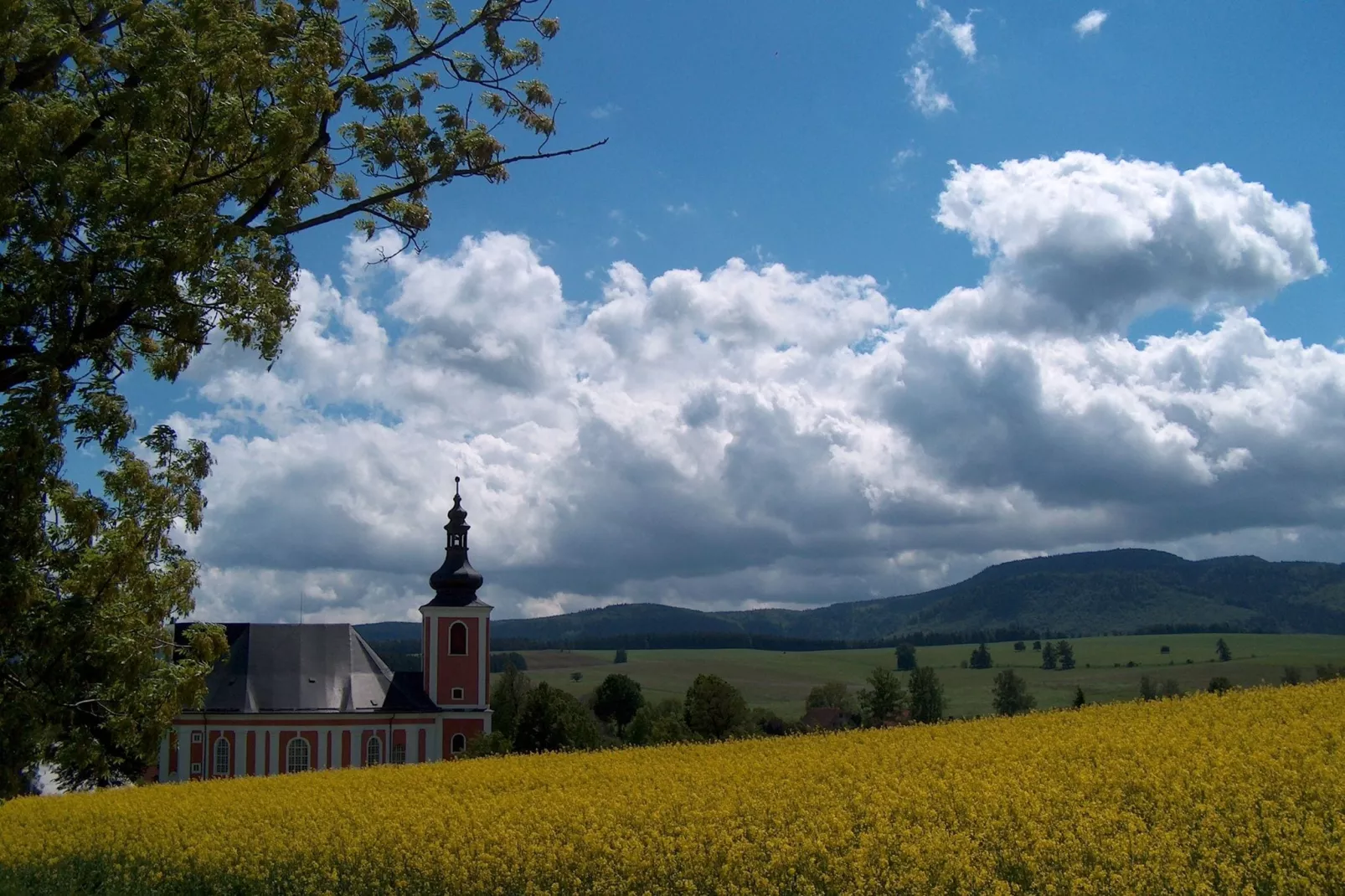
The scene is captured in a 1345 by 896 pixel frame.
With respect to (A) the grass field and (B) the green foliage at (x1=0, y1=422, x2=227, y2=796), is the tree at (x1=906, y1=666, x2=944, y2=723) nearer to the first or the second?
(A) the grass field

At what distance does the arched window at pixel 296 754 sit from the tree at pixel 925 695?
159 ft

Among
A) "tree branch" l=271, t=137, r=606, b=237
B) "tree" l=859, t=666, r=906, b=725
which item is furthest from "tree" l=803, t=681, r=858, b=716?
"tree branch" l=271, t=137, r=606, b=237

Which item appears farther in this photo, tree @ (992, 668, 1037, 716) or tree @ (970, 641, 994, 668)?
tree @ (970, 641, 994, 668)

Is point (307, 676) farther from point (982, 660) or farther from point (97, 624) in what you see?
point (982, 660)

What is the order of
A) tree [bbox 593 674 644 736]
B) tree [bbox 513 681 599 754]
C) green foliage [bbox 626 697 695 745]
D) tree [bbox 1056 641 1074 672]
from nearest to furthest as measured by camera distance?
tree [bbox 513 681 599 754] → green foliage [bbox 626 697 695 745] → tree [bbox 593 674 644 736] → tree [bbox 1056 641 1074 672]

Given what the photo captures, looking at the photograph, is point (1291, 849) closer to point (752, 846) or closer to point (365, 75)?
point (752, 846)

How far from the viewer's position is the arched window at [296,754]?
65625mm

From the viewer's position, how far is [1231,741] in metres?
12.0

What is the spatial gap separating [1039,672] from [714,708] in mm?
107770

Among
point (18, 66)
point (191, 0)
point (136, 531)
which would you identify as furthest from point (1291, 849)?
point (18, 66)

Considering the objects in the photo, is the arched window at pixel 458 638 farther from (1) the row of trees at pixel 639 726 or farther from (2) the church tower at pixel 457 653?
(1) the row of trees at pixel 639 726

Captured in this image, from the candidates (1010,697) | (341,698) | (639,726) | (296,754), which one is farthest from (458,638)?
(1010,697)

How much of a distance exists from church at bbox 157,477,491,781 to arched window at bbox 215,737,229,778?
47 millimetres

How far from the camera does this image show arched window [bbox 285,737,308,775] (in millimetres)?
65625
